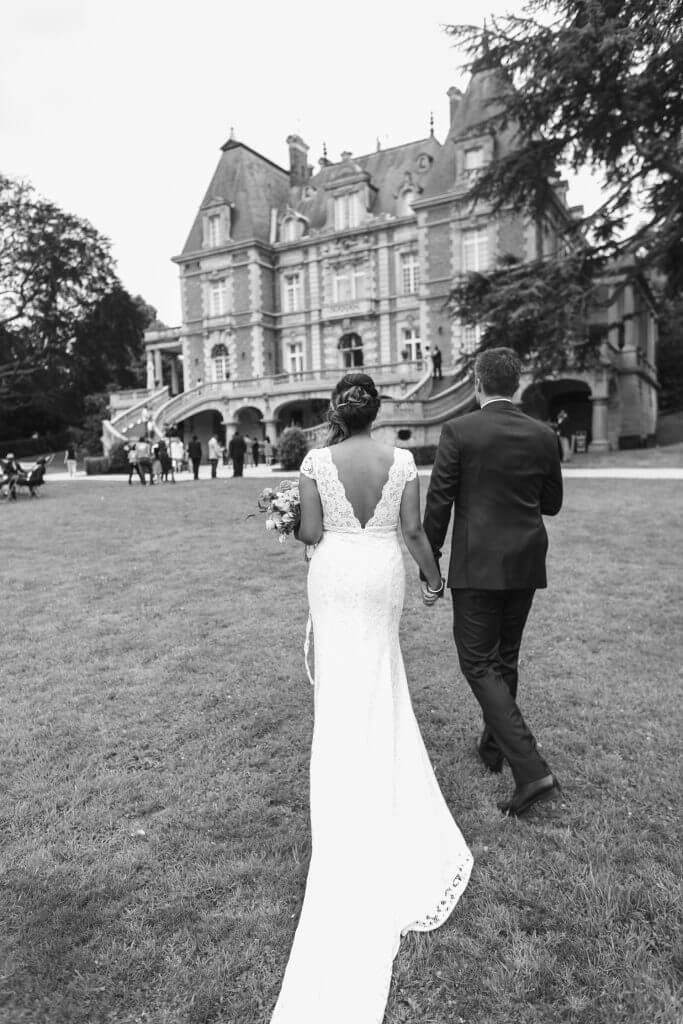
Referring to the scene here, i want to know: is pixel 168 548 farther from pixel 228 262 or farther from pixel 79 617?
pixel 228 262

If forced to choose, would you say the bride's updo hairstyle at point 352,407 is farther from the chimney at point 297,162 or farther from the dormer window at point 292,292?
the chimney at point 297,162

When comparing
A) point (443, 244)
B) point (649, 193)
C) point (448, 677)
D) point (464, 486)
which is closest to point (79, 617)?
point (448, 677)

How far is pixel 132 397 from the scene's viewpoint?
43656 millimetres

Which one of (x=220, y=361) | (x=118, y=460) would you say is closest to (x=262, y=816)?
(x=118, y=460)

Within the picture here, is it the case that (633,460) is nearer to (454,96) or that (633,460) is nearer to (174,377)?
(454,96)

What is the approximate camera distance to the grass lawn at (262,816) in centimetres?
234

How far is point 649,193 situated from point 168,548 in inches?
610

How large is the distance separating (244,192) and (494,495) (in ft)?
148

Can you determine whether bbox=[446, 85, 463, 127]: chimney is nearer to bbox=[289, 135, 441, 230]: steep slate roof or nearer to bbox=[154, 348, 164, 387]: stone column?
bbox=[289, 135, 441, 230]: steep slate roof

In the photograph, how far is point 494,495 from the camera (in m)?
3.48

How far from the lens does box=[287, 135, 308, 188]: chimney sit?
4588 centimetres

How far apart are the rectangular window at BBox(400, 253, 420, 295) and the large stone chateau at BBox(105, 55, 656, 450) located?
3.3 inches

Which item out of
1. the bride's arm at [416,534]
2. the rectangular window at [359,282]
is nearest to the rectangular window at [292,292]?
the rectangular window at [359,282]

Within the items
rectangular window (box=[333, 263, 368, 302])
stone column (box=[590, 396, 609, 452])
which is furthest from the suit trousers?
rectangular window (box=[333, 263, 368, 302])
